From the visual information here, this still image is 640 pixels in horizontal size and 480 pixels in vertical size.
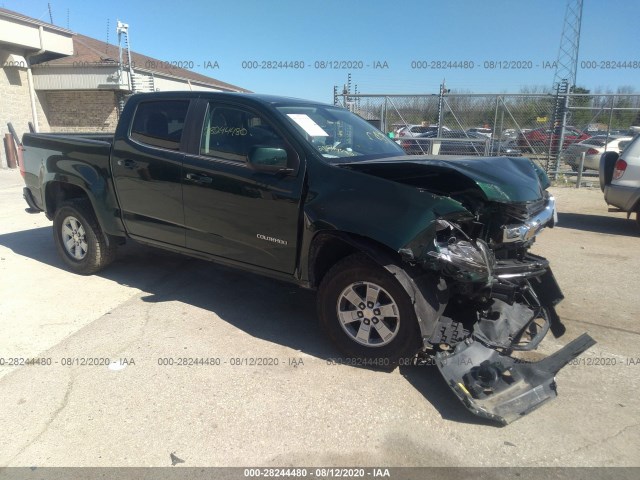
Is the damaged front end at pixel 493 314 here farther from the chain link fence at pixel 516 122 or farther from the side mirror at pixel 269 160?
the chain link fence at pixel 516 122

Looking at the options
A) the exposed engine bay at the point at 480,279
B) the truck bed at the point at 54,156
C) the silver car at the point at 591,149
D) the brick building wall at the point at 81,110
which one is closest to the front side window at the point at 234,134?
the exposed engine bay at the point at 480,279

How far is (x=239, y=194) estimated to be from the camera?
152 inches

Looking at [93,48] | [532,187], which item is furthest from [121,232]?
[93,48]

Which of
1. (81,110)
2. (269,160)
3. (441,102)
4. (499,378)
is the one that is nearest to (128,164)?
(269,160)

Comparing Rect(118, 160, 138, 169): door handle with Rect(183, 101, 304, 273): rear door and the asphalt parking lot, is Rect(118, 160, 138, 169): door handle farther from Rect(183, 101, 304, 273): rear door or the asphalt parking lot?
the asphalt parking lot

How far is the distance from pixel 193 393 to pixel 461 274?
198 centimetres

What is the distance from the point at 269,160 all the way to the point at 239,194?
18.3 inches

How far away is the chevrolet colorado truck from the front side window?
12mm

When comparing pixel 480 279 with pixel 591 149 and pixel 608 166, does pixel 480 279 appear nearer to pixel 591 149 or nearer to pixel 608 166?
pixel 608 166

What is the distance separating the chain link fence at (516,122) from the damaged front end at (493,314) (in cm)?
1055

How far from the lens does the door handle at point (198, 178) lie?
159 inches

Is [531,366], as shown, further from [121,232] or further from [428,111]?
[428,111]

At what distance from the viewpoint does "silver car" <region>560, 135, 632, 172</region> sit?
47.5 ft

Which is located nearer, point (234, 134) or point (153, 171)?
point (234, 134)
